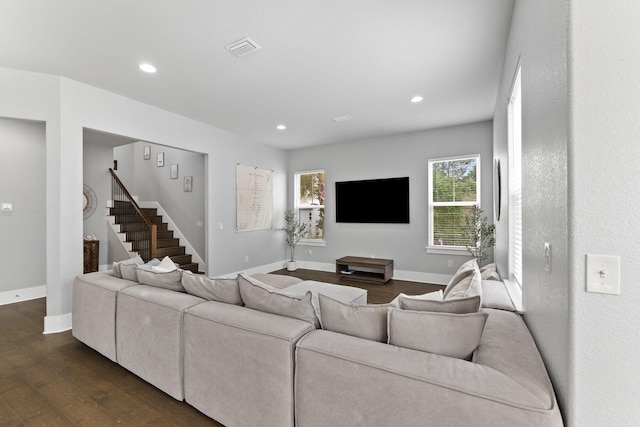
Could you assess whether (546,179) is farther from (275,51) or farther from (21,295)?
(21,295)

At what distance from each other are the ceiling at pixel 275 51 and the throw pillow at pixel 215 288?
202 centimetres

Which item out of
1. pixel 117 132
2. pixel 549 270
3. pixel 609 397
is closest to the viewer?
pixel 609 397

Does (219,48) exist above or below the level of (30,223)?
above

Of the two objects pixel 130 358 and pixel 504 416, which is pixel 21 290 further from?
pixel 504 416

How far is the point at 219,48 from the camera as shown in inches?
103

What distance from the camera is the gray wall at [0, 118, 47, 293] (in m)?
4.06

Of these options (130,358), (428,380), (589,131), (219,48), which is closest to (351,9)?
(219,48)

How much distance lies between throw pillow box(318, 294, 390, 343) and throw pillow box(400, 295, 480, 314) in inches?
5.3

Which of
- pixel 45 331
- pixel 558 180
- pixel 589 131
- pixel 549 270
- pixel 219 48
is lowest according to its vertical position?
pixel 45 331

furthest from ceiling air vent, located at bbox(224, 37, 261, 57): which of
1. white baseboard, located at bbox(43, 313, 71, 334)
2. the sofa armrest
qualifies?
white baseboard, located at bbox(43, 313, 71, 334)

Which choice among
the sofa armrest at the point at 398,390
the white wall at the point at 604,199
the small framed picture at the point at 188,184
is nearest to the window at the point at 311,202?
the small framed picture at the point at 188,184

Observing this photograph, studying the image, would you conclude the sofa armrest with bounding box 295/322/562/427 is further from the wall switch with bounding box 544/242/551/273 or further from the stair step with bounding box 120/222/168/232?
the stair step with bounding box 120/222/168/232

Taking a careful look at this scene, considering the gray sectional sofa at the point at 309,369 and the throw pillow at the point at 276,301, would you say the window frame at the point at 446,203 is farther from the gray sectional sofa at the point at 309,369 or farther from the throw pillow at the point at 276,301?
the throw pillow at the point at 276,301

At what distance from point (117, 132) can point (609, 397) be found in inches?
186
